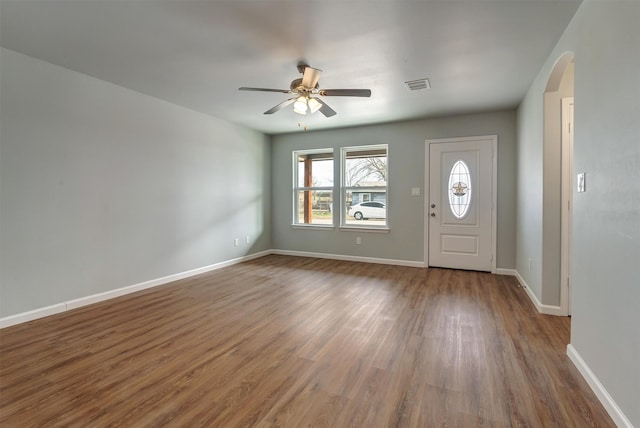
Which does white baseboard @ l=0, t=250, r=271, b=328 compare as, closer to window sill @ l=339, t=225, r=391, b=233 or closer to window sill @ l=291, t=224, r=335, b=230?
window sill @ l=291, t=224, r=335, b=230

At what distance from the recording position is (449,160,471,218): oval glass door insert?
15.6 ft

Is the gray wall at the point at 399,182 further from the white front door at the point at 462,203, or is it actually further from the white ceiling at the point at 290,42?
the white ceiling at the point at 290,42

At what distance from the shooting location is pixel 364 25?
2.30 meters

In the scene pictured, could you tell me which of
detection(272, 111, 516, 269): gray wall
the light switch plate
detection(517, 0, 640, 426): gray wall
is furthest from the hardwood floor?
detection(272, 111, 516, 269): gray wall

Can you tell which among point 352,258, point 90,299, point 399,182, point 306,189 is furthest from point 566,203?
point 90,299

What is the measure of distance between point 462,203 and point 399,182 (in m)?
1.06

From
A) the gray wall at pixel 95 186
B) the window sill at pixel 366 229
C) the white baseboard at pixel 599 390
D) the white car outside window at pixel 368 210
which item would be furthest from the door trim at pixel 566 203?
the gray wall at pixel 95 186

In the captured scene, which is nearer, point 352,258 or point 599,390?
point 599,390

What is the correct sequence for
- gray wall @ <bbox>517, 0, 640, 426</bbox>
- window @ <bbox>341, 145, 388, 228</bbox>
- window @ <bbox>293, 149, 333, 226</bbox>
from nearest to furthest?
gray wall @ <bbox>517, 0, 640, 426</bbox>
window @ <bbox>341, 145, 388, 228</bbox>
window @ <bbox>293, 149, 333, 226</bbox>

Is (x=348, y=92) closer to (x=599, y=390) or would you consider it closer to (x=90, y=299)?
(x=599, y=390)

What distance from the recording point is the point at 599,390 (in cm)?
169

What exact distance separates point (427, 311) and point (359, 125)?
351 centimetres

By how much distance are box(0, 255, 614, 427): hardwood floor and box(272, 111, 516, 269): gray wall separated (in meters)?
1.68

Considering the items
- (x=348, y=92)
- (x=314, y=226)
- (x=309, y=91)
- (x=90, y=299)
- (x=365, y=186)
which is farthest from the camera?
(x=314, y=226)
